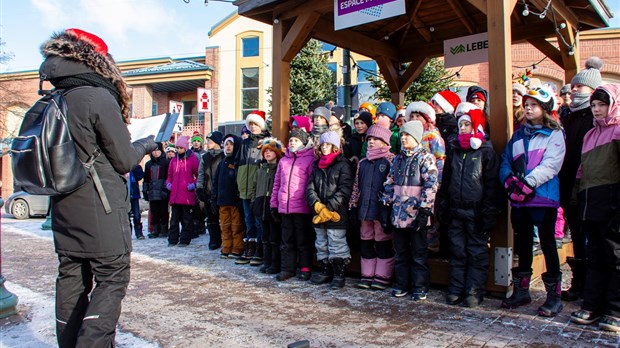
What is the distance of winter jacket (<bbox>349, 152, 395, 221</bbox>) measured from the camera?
5363 millimetres

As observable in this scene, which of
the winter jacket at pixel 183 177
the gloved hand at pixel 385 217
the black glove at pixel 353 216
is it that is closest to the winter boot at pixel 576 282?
the gloved hand at pixel 385 217

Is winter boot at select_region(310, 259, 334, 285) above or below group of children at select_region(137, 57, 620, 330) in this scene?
below

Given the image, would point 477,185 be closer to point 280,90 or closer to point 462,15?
point 280,90

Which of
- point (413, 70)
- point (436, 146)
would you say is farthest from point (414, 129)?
point (413, 70)

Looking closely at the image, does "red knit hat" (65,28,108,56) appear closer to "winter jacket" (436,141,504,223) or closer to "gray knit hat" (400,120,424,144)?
"gray knit hat" (400,120,424,144)

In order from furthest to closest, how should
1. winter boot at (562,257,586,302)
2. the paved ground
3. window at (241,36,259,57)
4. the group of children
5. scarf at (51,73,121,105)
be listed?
window at (241,36,259,57), winter boot at (562,257,586,302), the group of children, the paved ground, scarf at (51,73,121,105)

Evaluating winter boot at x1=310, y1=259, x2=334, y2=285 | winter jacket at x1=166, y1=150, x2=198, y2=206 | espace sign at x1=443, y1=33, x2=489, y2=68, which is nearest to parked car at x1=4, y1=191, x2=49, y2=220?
winter jacket at x1=166, y1=150, x2=198, y2=206

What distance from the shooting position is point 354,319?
4324mm

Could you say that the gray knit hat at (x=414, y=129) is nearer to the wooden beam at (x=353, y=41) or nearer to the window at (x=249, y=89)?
the wooden beam at (x=353, y=41)

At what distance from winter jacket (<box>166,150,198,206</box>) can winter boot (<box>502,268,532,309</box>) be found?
612cm

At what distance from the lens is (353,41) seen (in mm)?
8438

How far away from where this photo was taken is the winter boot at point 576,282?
Answer: 15.7 feet

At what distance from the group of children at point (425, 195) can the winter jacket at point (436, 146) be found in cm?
1

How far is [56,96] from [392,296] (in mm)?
3819
